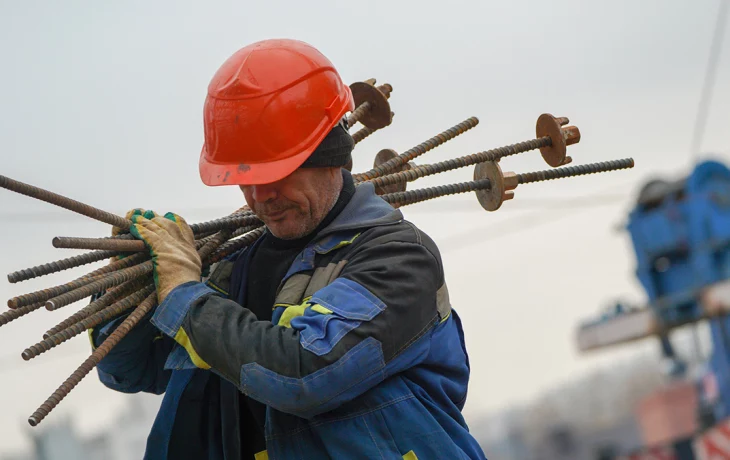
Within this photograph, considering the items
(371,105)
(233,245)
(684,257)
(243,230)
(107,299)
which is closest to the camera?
(107,299)

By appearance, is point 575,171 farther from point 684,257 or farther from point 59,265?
point 684,257

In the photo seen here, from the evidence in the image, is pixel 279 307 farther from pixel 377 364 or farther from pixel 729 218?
pixel 729 218

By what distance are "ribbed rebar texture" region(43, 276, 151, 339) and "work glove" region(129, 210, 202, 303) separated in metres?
0.16

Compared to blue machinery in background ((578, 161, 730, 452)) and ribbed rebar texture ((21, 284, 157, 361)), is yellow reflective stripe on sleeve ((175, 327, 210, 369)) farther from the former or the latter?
blue machinery in background ((578, 161, 730, 452))

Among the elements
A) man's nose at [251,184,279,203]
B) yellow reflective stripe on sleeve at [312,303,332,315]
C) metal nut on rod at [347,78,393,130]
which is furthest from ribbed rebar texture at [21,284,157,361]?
metal nut on rod at [347,78,393,130]

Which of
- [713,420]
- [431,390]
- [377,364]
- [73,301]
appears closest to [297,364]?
[377,364]

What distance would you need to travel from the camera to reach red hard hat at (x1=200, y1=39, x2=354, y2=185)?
348cm

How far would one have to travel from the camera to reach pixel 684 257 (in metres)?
20.6

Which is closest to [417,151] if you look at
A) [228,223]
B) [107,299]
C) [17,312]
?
[228,223]

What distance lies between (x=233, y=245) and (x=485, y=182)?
1.06 metres

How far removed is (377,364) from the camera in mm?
3248

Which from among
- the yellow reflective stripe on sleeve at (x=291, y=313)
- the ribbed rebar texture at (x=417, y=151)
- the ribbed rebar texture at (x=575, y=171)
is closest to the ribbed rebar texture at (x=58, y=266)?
the yellow reflective stripe on sleeve at (x=291, y=313)

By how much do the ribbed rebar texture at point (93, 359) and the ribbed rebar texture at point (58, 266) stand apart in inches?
8.8

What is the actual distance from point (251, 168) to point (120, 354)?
2.72 ft
